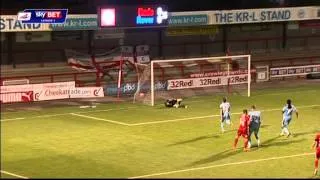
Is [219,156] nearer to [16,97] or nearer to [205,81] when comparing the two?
[16,97]

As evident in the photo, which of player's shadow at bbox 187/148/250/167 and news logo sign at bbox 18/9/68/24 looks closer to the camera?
player's shadow at bbox 187/148/250/167

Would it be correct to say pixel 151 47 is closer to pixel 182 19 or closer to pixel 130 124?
pixel 182 19

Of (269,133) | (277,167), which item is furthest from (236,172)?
(269,133)

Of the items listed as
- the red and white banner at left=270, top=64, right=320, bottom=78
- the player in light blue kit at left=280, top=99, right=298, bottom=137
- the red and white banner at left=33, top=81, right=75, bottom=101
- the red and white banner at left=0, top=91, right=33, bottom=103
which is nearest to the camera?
the player in light blue kit at left=280, top=99, right=298, bottom=137

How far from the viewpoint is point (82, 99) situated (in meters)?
43.2

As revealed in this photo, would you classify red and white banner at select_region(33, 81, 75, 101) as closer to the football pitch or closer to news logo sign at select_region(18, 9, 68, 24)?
the football pitch

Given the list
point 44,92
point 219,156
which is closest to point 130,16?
point 44,92

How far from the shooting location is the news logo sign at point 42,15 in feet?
137

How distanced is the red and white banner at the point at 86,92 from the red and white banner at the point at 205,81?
452 cm

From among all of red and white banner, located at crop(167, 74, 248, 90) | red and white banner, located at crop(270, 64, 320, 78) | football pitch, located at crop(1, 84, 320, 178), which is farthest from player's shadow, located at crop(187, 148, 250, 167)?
red and white banner, located at crop(270, 64, 320, 78)

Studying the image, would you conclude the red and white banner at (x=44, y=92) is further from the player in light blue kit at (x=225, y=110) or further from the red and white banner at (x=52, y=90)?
the player in light blue kit at (x=225, y=110)

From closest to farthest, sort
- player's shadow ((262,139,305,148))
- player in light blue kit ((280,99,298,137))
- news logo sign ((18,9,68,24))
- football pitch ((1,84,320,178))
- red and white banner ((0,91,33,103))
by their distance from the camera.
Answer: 1. football pitch ((1,84,320,178))
2. player's shadow ((262,139,305,148))
3. player in light blue kit ((280,99,298,137))
4. red and white banner ((0,91,33,103))
5. news logo sign ((18,9,68,24))

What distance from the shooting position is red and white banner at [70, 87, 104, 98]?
1652 inches

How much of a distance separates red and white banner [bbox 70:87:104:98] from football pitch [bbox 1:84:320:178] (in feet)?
5.15
